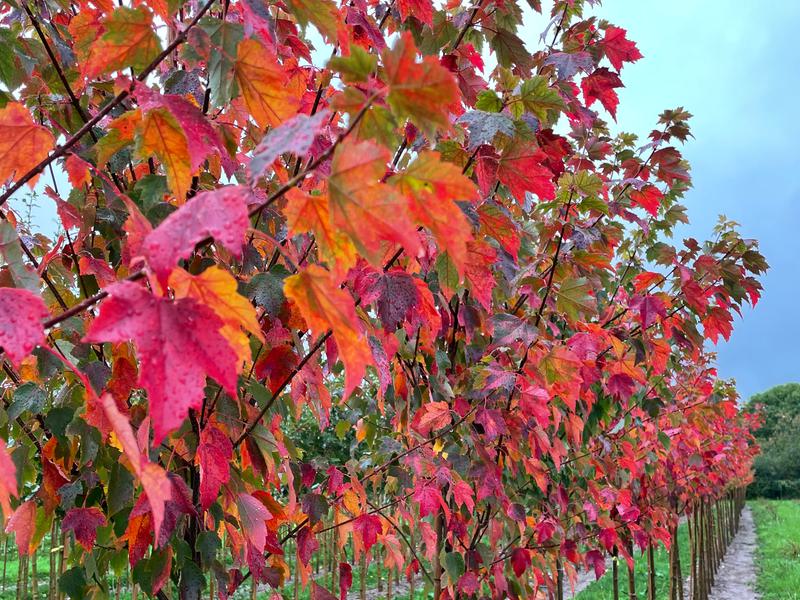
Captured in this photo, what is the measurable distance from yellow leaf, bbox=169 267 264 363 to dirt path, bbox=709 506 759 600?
37.2 feet

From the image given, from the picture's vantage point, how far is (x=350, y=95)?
61cm

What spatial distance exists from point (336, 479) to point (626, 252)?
2.34 m

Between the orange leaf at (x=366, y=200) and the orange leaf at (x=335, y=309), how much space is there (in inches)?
2.3

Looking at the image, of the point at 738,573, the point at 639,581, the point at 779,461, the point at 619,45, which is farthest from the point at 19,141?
the point at 779,461

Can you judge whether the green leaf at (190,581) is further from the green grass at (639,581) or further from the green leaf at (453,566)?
the green grass at (639,581)

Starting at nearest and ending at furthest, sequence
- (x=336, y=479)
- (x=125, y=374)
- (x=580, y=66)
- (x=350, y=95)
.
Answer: (x=350, y=95)
(x=125, y=374)
(x=580, y=66)
(x=336, y=479)

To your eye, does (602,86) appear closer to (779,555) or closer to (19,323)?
(19,323)

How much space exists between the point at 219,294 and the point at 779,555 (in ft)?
54.2

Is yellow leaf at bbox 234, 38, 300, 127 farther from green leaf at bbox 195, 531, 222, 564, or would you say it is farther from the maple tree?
green leaf at bbox 195, 531, 222, 564

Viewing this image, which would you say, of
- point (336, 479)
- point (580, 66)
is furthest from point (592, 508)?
point (580, 66)

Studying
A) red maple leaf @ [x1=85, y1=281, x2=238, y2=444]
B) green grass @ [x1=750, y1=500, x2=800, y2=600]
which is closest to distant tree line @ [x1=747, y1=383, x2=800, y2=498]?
green grass @ [x1=750, y1=500, x2=800, y2=600]

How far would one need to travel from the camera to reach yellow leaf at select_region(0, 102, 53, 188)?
2.67ft

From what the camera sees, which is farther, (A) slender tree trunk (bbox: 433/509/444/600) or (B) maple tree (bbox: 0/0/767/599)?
(A) slender tree trunk (bbox: 433/509/444/600)

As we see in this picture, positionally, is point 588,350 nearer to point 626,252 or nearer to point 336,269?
point 336,269
